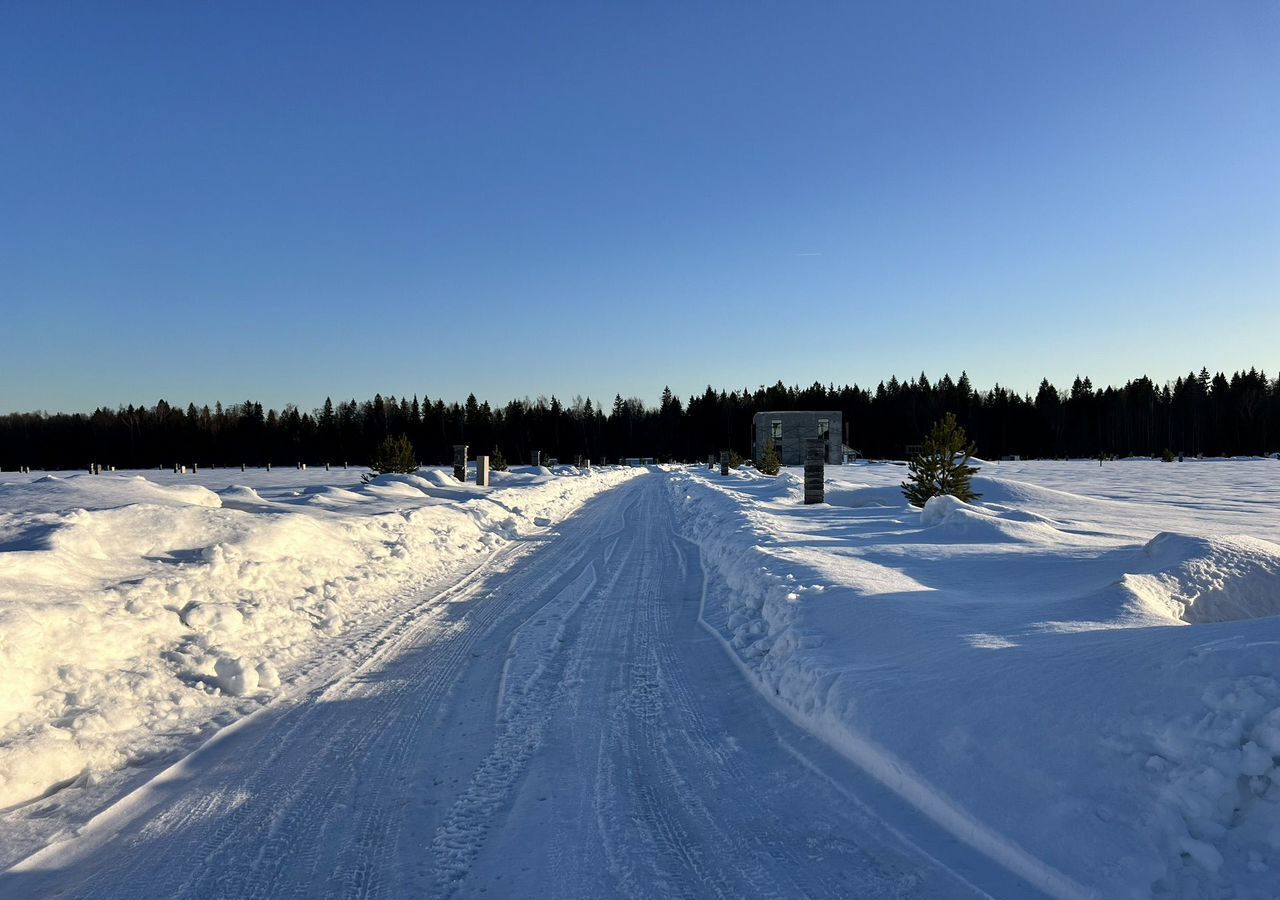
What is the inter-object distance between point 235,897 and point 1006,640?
5.11 m

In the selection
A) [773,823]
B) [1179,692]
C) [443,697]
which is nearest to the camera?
[1179,692]

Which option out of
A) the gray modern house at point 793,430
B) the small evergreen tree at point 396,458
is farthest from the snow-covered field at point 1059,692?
the gray modern house at point 793,430

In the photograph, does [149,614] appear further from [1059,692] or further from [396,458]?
[396,458]

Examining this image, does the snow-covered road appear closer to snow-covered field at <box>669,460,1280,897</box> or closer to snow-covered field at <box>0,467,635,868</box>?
snow-covered field at <box>669,460,1280,897</box>

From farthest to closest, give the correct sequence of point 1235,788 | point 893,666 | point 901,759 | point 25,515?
point 25,515 → point 893,666 → point 901,759 → point 1235,788

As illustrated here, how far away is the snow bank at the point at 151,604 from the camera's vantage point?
4590 mm

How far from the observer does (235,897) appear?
2.96 meters

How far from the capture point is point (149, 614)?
6.29 metres

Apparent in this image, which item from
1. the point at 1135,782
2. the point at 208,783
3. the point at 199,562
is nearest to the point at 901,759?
the point at 1135,782

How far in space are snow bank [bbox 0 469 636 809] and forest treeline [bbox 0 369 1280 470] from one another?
280 feet

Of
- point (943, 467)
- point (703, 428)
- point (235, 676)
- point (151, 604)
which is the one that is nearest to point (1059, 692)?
point (235, 676)

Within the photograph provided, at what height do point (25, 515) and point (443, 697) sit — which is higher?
point (25, 515)

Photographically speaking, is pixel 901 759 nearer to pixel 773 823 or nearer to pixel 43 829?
pixel 773 823

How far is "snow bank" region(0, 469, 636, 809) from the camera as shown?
15.1 feet
